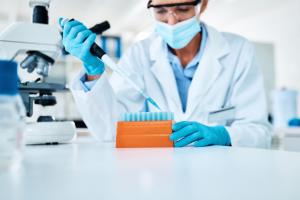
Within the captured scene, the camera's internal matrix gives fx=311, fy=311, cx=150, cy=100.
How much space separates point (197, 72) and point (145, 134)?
0.71 m

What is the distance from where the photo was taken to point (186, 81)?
59.7 inches

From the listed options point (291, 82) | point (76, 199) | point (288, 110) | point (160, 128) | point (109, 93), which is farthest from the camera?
point (291, 82)

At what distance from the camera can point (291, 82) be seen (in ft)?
14.4

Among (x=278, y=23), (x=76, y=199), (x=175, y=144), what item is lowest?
(x=175, y=144)

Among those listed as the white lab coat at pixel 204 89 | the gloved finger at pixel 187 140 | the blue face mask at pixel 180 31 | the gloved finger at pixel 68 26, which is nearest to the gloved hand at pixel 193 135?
the gloved finger at pixel 187 140

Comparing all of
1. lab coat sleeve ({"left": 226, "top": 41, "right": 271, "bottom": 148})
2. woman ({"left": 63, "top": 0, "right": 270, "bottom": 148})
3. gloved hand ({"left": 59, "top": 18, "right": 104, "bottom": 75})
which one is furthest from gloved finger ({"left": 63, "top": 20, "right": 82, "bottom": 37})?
lab coat sleeve ({"left": 226, "top": 41, "right": 271, "bottom": 148})

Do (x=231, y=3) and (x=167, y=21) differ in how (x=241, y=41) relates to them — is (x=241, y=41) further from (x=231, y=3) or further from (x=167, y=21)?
(x=231, y=3)

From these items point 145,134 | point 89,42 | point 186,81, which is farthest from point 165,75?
point 145,134

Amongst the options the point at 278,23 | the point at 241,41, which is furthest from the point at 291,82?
the point at 241,41

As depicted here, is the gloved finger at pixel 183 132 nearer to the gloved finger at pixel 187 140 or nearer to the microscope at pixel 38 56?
the gloved finger at pixel 187 140

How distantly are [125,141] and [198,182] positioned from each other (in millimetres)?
454

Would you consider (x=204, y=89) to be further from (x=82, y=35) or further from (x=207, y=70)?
(x=82, y=35)

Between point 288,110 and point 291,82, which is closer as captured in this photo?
point 288,110

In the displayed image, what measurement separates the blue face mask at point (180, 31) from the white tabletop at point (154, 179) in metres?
1.00
